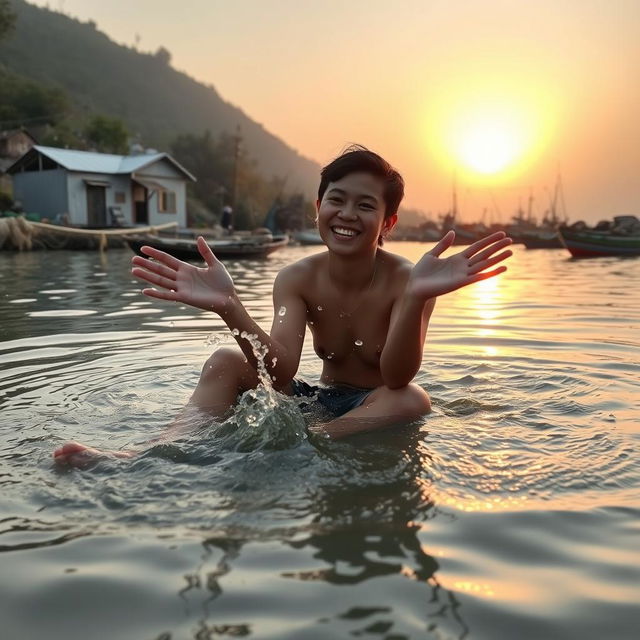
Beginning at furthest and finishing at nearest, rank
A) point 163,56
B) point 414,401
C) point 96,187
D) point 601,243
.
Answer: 1. point 163,56
2. point 96,187
3. point 601,243
4. point 414,401

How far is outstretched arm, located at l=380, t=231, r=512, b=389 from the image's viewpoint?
2.56 m

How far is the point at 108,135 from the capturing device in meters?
42.4

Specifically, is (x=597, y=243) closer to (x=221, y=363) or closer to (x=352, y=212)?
(x=352, y=212)

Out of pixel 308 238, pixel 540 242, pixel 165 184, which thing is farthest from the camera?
pixel 308 238

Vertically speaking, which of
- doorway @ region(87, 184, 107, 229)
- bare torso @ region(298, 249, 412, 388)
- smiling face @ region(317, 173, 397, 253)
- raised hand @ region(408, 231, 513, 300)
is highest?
doorway @ region(87, 184, 107, 229)

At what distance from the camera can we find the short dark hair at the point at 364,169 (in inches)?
118

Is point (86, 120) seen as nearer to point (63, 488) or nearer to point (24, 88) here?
point (24, 88)

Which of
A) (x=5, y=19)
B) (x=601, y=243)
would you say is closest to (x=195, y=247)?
(x=601, y=243)

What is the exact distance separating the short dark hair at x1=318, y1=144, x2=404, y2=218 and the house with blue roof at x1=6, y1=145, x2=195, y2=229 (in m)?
25.6

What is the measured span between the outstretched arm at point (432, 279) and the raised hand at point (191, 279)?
2.55 feet

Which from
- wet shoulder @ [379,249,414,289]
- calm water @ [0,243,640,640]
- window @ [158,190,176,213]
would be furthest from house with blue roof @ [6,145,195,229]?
calm water @ [0,243,640,640]

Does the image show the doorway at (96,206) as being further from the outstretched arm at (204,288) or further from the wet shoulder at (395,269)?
the outstretched arm at (204,288)

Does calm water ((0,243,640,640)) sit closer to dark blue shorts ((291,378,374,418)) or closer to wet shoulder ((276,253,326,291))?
dark blue shorts ((291,378,374,418))

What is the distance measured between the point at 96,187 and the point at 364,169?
92.7ft
